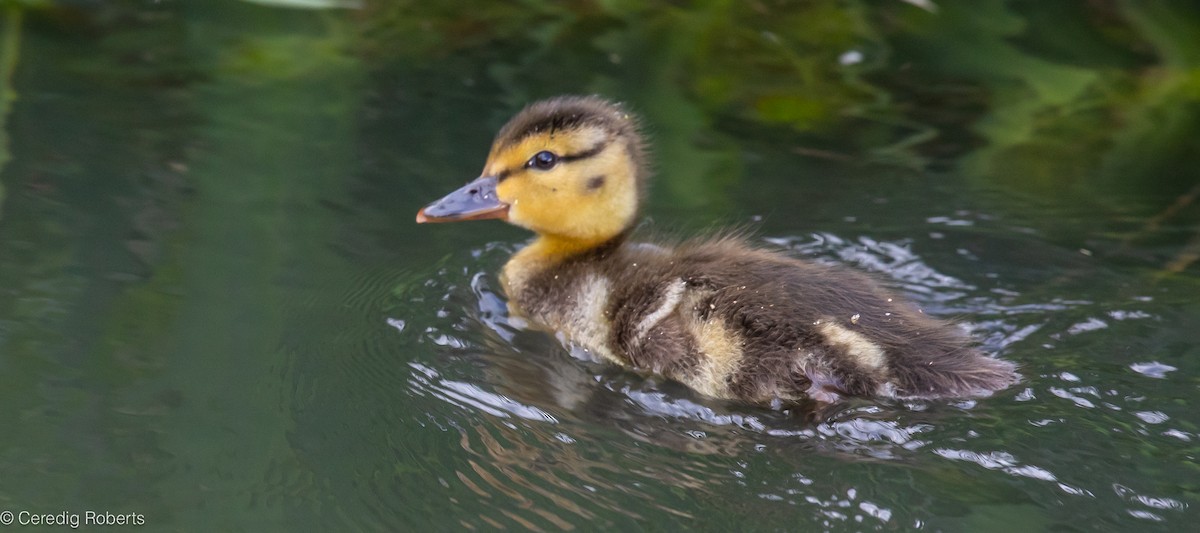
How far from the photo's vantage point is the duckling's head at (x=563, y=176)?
3.41 meters

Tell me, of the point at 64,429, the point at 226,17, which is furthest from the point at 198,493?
the point at 226,17

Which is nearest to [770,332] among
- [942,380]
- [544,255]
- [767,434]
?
[767,434]

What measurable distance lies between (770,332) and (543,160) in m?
0.83

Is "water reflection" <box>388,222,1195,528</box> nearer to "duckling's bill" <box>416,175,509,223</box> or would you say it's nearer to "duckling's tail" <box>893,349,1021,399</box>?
"duckling's tail" <box>893,349,1021,399</box>

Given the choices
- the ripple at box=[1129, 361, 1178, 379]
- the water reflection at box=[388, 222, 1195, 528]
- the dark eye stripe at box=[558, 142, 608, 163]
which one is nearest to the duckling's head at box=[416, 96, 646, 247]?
the dark eye stripe at box=[558, 142, 608, 163]

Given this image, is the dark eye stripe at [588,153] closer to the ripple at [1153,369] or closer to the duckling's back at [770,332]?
the duckling's back at [770,332]

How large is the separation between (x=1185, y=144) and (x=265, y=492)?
3.60 meters

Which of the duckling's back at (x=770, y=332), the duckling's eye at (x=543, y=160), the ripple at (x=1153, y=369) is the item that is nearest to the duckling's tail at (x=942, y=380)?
the duckling's back at (x=770, y=332)

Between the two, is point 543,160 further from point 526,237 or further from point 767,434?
point 767,434

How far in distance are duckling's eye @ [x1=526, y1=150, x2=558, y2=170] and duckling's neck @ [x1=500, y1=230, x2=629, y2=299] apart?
0.21 meters

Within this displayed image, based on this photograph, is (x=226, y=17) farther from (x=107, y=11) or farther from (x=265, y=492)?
(x=265, y=492)

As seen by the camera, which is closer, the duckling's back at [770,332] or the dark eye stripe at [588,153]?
the duckling's back at [770,332]

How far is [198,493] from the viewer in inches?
96.0

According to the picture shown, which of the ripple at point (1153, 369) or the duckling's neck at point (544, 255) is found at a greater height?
the ripple at point (1153, 369)
